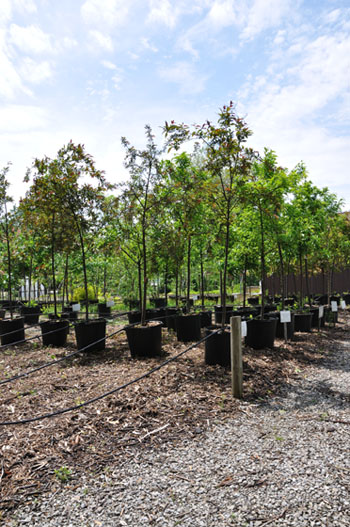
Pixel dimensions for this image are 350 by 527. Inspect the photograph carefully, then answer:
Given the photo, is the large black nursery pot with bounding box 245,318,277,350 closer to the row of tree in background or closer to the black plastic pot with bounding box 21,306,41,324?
the row of tree in background

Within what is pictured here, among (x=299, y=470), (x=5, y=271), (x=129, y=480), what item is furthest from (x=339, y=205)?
(x=5, y=271)

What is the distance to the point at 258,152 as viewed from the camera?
4.95m

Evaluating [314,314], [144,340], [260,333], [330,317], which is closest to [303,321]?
[314,314]

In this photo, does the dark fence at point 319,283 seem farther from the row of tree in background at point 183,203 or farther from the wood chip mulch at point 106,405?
the wood chip mulch at point 106,405

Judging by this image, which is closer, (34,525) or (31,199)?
(34,525)

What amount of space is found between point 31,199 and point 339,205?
7279mm

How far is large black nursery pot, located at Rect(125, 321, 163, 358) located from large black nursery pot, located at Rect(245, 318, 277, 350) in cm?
162

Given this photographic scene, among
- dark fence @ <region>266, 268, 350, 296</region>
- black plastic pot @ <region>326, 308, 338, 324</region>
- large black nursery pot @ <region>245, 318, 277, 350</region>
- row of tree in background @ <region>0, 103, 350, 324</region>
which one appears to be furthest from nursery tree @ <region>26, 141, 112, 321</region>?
dark fence @ <region>266, 268, 350, 296</region>

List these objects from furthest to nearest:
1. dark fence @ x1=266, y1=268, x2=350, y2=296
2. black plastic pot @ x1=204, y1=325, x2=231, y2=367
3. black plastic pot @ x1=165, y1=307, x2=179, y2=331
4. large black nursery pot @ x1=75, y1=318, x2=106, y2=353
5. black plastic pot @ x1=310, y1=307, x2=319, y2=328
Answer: dark fence @ x1=266, y1=268, x2=350, y2=296, black plastic pot @ x1=310, y1=307, x2=319, y2=328, black plastic pot @ x1=165, y1=307, x2=179, y2=331, large black nursery pot @ x1=75, y1=318, x2=106, y2=353, black plastic pot @ x1=204, y1=325, x2=231, y2=367

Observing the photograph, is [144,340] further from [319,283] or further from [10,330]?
[319,283]

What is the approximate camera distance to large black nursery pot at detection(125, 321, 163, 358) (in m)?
5.10

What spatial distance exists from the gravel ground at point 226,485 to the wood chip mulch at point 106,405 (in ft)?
0.51

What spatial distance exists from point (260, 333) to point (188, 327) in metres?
1.27

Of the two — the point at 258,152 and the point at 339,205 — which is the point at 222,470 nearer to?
the point at 258,152
